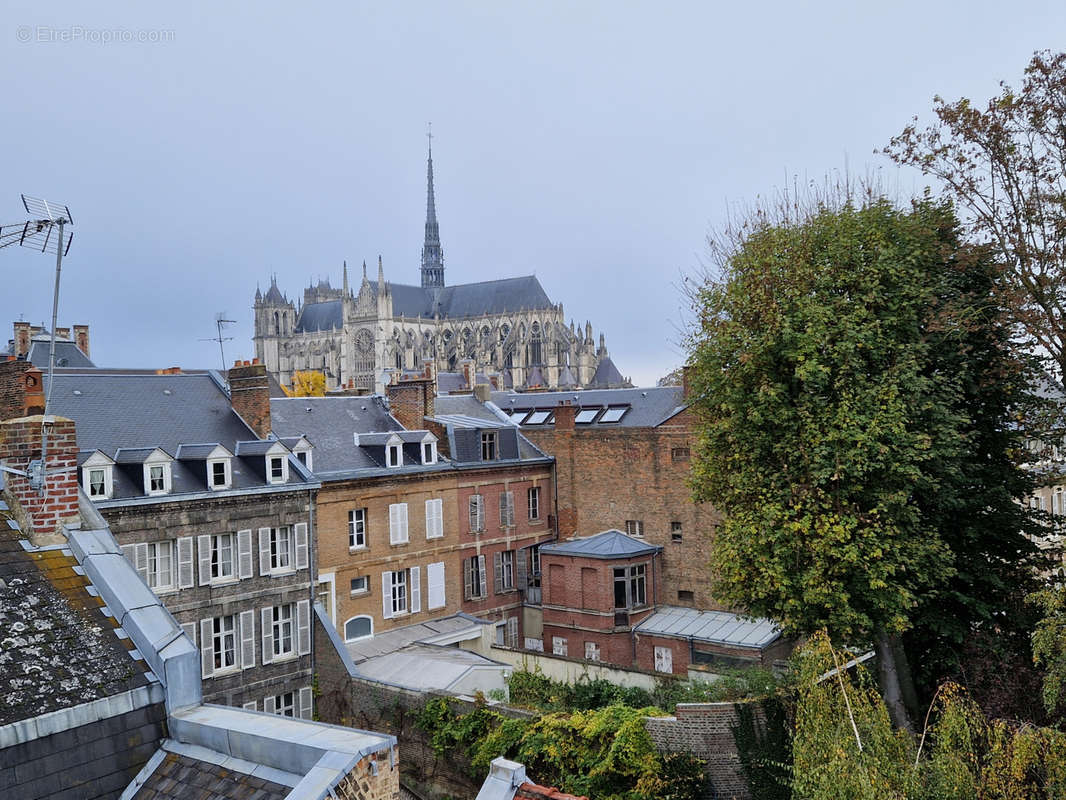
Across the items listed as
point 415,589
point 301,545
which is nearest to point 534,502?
point 415,589

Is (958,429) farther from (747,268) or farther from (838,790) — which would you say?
(838,790)

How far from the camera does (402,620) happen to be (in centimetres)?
3067

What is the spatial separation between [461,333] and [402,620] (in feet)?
349

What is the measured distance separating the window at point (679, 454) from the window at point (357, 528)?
38.4ft

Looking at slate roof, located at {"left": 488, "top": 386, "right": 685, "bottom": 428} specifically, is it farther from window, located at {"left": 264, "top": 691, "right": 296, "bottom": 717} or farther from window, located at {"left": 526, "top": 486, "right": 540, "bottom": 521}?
window, located at {"left": 264, "top": 691, "right": 296, "bottom": 717}

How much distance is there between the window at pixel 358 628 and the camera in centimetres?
2889

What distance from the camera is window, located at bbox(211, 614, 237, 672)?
989 inches

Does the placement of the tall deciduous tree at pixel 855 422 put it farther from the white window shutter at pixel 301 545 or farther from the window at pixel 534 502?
the window at pixel 534 502

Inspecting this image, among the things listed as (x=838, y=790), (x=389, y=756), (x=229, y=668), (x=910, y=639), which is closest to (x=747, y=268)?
(x=910, y=639)

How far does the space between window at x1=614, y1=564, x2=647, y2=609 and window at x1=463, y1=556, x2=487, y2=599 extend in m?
5.27

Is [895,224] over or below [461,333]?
below

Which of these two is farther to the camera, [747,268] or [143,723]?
[747,268]

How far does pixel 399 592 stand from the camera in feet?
101

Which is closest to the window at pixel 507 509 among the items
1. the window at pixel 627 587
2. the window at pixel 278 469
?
the window at pixel 627 587
